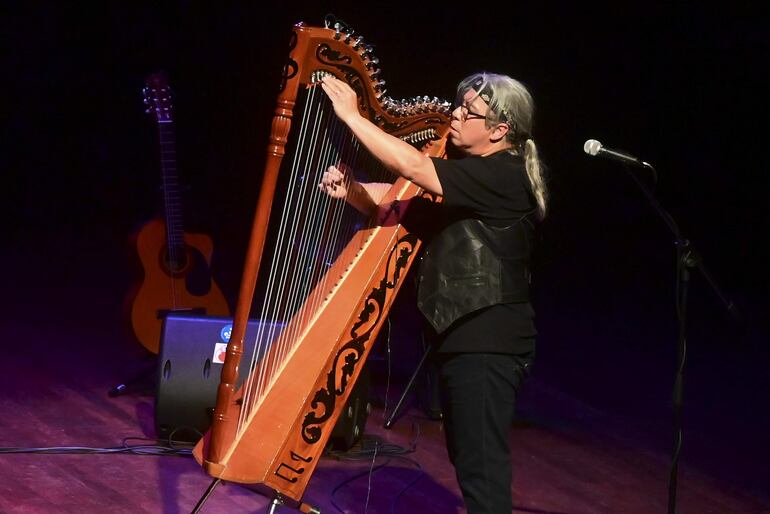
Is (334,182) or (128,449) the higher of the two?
(334,182)

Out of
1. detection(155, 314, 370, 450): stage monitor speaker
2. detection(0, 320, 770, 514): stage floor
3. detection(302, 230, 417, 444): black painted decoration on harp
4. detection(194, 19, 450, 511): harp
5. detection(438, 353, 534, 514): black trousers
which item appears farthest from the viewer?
detection(155, 314, 370, 450): stage monitor speaker

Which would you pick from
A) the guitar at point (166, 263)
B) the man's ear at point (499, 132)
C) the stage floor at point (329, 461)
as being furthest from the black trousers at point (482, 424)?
the guitar at point (166, 263)

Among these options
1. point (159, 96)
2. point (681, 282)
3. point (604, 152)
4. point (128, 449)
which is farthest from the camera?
point (159, 96)

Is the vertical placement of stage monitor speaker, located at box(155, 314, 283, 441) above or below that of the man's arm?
below

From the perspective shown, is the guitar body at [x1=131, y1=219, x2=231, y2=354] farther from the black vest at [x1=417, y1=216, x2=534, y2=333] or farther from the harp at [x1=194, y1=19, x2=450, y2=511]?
the black vest at [x1=417, y1=216, x2=534, y2=333]

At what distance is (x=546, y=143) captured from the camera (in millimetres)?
6621

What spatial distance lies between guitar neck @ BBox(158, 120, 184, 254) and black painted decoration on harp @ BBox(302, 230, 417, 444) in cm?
212

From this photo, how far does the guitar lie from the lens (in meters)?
4.51

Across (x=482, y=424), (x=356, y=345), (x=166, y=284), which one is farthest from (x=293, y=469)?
(x=166, y=284)

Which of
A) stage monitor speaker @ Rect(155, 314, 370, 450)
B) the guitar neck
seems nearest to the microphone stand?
stage monitor speaker @ Rect(155, 314, 370, 450)

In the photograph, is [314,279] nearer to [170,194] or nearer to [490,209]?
[490,209]

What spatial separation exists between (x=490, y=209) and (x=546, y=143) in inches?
171

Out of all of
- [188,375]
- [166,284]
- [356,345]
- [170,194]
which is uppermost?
[170,194]

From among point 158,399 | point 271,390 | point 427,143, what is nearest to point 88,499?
point 158,399
